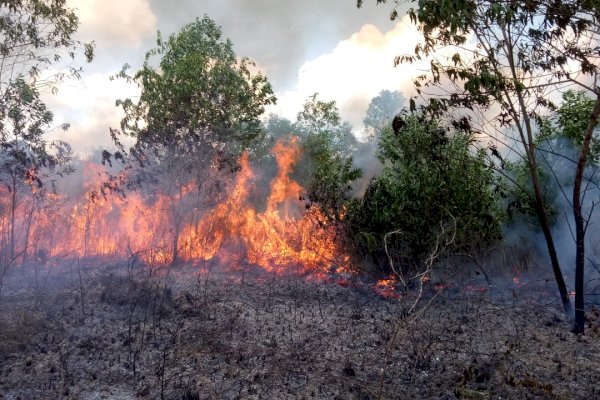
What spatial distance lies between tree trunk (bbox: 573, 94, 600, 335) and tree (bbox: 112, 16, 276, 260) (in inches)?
519

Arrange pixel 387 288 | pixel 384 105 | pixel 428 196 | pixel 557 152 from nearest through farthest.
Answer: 1. pixel 428 196
2. pixel 387 288
3. pixel 557 152
4. pixel 384 105

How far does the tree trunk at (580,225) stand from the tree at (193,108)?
43.2 ft

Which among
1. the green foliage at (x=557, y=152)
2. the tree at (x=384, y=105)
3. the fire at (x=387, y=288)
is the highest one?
the tree at (x=384, y=105)

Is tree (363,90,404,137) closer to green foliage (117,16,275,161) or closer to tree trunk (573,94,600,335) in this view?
green foliage (117,16,275,161)

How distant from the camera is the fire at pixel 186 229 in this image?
18922 mm

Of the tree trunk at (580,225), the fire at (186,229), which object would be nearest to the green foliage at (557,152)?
the tree trunk at (580,225)

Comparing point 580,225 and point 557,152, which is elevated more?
point 557,152

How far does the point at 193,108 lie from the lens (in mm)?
18062

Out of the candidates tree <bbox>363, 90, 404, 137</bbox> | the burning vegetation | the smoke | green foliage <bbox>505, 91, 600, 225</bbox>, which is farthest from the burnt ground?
tree <bbox>363, 90, 404, 137</bbox>

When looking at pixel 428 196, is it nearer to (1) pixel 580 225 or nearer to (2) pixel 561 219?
(1) pixel 580 225

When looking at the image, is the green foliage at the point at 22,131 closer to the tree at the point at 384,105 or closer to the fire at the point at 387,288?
the fire at the point at 387,288

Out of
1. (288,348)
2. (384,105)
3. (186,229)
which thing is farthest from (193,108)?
(384,105)

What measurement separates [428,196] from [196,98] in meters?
10.9

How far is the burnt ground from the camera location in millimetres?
6617
